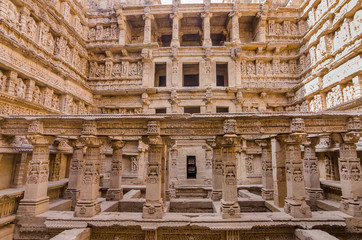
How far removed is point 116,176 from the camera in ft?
30.3

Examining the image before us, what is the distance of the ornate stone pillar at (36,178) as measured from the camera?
669 cm

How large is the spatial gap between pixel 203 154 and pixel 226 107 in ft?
12.8

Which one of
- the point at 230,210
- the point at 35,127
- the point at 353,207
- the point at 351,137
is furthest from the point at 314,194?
the point at 35,127

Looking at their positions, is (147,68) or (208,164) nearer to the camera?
(208,164)

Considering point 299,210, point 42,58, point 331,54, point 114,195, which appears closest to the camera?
point 299,210

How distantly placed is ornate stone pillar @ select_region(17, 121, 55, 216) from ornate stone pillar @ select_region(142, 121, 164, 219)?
11.8 ft

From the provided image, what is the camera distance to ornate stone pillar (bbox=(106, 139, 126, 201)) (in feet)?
29.4

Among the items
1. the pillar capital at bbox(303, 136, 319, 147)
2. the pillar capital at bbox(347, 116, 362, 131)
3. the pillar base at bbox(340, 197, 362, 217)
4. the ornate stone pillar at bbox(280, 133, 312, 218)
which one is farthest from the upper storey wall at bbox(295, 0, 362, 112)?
the pillar base at bbox(340, 197, 362, 217)

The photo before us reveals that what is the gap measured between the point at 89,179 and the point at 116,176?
242 centimetres

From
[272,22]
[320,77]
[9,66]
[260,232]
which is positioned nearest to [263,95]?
[320,77]

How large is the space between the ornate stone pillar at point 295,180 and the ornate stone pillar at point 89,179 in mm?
6489

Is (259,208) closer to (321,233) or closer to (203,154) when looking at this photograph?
(321,233)

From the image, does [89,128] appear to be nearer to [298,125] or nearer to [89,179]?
[89,179]

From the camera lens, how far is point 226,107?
15.2 metres
